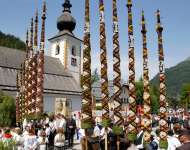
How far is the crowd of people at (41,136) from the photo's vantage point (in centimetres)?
1405

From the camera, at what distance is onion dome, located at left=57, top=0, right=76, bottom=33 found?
65062mm

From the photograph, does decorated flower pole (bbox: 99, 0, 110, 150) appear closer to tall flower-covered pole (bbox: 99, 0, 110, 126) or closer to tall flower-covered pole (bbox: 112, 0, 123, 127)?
tall flower-covered pole (bbox: 99, 0, 110, 126)

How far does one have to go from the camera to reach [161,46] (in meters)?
15.8

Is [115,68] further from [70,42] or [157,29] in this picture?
[70,42]

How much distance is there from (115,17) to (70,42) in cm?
4956

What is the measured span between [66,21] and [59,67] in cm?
882

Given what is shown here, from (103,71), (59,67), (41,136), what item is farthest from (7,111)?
(59,67)

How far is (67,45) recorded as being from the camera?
65.8 metres

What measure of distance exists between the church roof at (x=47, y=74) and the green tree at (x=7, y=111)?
1233 centimetres

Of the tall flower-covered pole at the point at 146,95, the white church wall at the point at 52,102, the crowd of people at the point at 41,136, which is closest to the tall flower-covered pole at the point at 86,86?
the crowd of people at the point at 41,136

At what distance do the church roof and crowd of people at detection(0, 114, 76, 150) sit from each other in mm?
31818

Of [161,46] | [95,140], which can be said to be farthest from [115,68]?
[95,140]

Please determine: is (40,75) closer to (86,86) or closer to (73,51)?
(86,86)

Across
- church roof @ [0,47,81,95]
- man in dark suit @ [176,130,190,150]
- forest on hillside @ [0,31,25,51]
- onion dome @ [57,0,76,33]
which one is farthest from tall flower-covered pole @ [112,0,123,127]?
forest on hillside @ [0,31,25,51]
